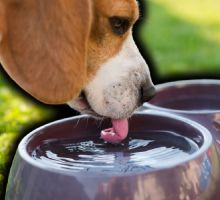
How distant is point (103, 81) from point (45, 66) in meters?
0.23

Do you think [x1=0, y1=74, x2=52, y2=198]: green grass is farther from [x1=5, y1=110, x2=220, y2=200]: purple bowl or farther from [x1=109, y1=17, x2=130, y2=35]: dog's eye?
[x1=109, y1=17, x2=130, y2=35]: dog's eye

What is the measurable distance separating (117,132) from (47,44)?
35 centimetres

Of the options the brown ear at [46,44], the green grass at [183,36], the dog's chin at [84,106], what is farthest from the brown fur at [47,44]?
the green grass at [183,36]

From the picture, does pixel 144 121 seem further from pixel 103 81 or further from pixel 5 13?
pixel 5 13

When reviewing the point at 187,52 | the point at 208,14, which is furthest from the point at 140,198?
the point at 208,14

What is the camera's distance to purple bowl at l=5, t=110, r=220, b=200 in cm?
196

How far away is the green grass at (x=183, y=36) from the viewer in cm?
455

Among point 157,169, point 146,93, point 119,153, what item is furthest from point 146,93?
point 157,169

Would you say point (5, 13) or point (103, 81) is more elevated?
point (5, 13)

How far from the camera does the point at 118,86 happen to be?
240cm

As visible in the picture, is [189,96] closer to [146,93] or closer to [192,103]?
[192,103]

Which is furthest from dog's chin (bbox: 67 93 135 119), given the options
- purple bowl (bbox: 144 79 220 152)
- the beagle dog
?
purple bowl (bbox: 144 79 220 152)

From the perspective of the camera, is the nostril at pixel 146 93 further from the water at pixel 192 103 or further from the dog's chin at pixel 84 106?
the water at pixel 192 103

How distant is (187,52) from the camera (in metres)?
4.92
